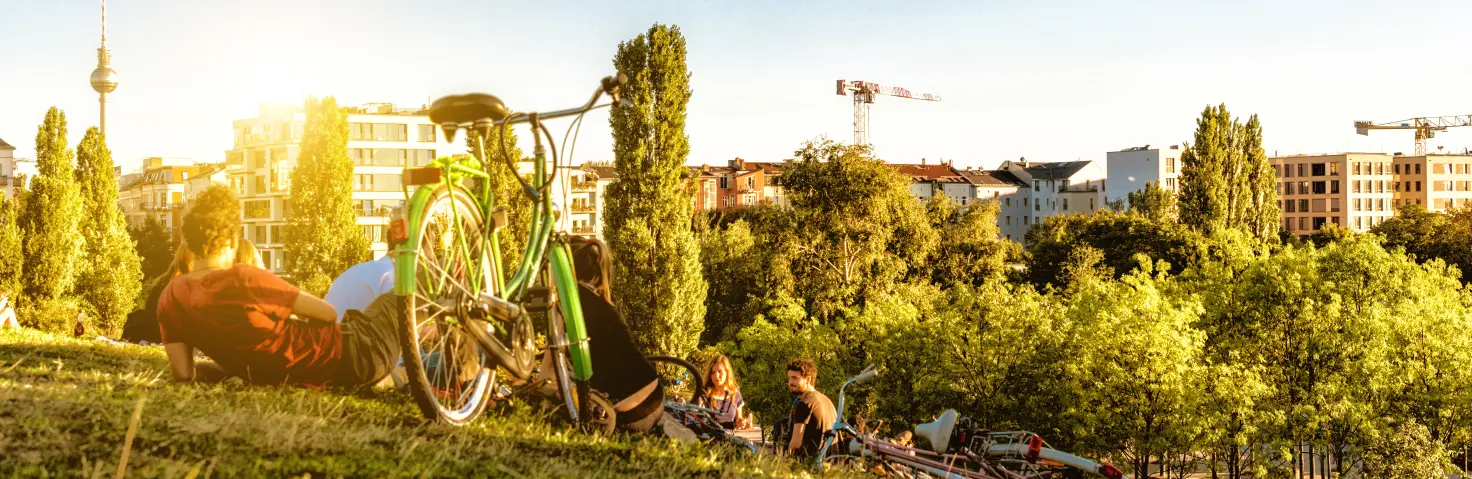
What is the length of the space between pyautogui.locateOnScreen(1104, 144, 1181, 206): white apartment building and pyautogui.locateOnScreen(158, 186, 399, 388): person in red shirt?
511 ft

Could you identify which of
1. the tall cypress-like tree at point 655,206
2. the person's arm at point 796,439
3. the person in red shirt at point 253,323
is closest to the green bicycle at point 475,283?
the person in red shirt at point 253,323


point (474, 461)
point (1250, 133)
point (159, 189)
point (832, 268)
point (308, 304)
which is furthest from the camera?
point (159, 189)

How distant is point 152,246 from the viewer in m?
86.1

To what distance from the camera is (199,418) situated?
6.21 m

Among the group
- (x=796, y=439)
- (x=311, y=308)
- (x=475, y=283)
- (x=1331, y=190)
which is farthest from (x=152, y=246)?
(x=1331, y=190)

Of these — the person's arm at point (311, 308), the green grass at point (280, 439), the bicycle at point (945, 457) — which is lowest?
the bicycle at point (945, 457)

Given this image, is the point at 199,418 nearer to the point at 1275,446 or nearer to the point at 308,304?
the point at 308,304

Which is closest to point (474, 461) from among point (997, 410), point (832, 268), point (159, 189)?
point (997, 410)

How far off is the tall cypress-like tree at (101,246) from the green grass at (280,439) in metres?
44.6

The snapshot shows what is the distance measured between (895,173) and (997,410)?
84.0 feet

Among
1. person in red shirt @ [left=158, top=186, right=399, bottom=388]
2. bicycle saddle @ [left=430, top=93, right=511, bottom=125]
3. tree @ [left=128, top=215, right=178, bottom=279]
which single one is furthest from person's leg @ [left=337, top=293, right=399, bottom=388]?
tree @ [left=128, top=215, right=178, bottom=279]

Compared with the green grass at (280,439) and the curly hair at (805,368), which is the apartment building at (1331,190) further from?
the green grass at (280,439)

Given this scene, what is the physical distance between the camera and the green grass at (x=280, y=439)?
5.30 m

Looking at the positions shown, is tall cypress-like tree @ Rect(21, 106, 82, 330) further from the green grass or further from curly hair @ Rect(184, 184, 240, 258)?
curly hair @ Rect(184, 184, 240, 258)
